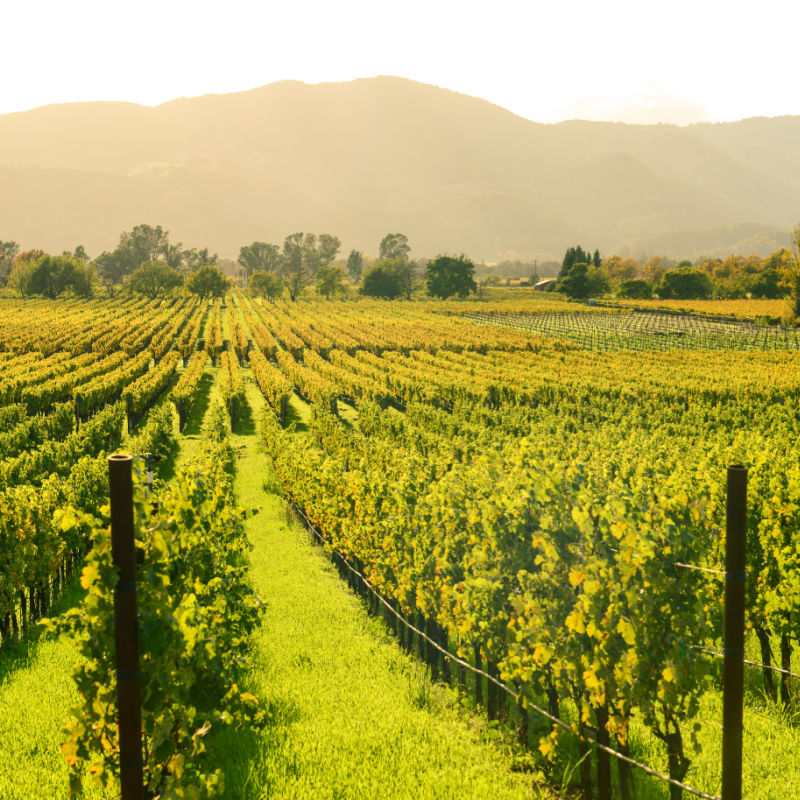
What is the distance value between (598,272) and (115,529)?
138103mm

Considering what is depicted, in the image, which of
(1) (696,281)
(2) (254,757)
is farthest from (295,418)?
(1) (696,281)

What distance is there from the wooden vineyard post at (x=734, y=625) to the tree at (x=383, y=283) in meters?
152

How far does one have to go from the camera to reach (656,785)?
796 centimetres

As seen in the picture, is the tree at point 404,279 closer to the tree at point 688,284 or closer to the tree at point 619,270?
the tree at point 619,270

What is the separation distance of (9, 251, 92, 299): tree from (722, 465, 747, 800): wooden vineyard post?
146 m

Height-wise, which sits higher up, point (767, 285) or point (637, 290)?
point (637, 290)

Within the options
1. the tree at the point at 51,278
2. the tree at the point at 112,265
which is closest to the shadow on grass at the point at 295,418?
the tree at the point at 51,278

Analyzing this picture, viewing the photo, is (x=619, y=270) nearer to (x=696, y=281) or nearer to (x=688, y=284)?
(x=688, y=284)

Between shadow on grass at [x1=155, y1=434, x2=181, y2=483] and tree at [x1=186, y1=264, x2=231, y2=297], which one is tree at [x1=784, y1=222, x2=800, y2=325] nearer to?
shadow on grass at [x1=155, y1=434, x2=181, y2=483]

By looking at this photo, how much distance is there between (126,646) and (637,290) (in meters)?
133

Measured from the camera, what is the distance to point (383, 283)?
155625 mm

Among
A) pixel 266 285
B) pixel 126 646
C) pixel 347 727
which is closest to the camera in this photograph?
pixel 126 646

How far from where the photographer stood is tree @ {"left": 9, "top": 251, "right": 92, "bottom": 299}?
131 metres

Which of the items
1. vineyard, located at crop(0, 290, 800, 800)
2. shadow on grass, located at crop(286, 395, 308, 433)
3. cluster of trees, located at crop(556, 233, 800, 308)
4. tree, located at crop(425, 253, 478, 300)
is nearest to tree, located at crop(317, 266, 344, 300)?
tree, located at crop(425, 253, 478, 300)
